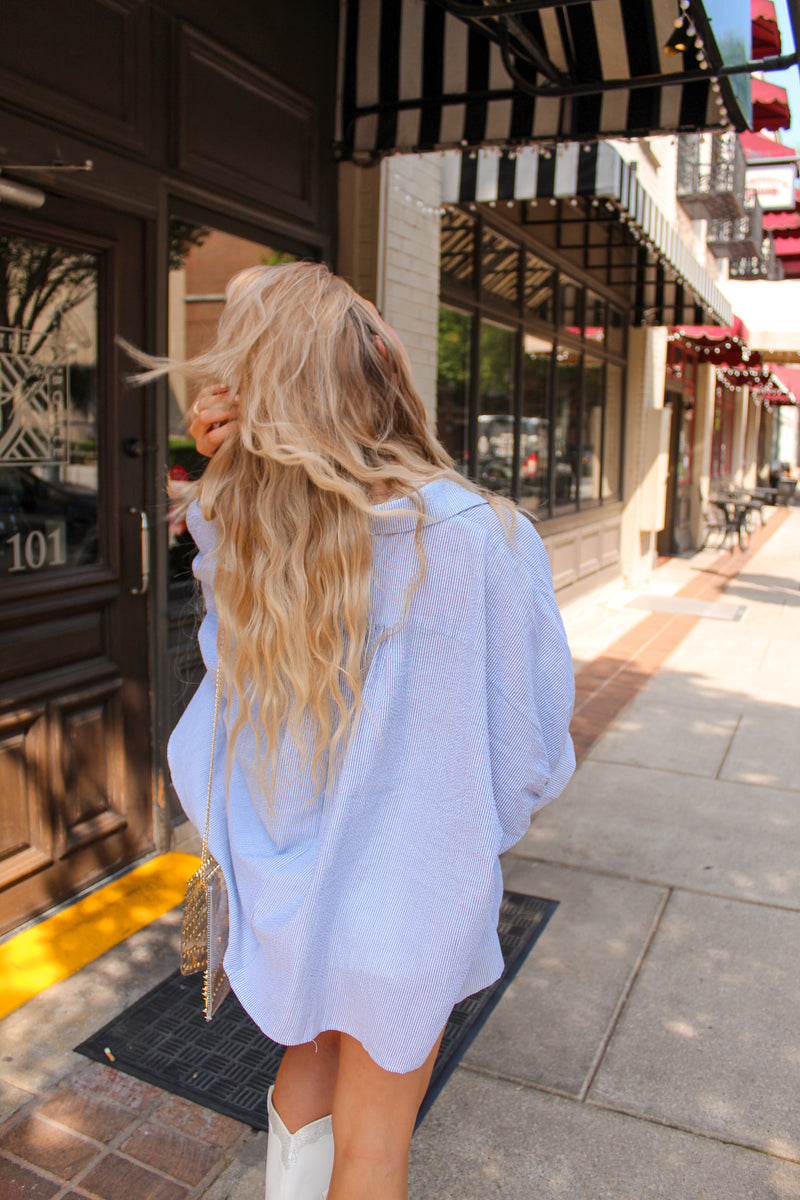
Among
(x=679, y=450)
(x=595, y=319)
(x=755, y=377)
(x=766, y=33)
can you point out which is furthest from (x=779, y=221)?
(x=766, y=33)

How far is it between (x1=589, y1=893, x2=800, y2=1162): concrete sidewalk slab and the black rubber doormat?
16.8 inches

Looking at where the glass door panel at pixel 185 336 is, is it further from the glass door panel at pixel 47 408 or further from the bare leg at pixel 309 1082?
the bare leg at pixel 309 1082

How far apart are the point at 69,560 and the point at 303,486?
2342mm

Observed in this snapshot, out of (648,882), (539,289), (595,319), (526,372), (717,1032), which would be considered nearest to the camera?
(717,1032)

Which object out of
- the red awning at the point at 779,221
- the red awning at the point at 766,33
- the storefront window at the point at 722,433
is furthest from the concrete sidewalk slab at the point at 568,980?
the storefront window at the point at 722,433

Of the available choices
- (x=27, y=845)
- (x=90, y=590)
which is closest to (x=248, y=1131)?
(x=27, y=845)

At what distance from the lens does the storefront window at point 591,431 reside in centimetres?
1028

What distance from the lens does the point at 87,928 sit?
3369mm

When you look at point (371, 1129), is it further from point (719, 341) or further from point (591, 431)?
point (719, 341)

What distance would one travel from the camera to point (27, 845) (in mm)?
3334

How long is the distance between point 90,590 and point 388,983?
253cm

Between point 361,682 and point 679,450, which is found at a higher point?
point 679,450

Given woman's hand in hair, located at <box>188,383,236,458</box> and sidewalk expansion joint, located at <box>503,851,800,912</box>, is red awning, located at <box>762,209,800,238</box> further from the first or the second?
woman's hand in hair, located at <box>188,383,236,458</box>

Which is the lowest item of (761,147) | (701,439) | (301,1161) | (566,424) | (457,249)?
(301,1161)
